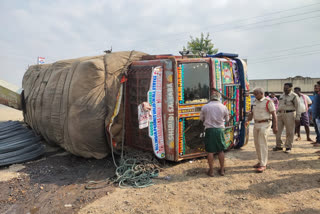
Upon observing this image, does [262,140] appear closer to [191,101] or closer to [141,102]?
[191,101]

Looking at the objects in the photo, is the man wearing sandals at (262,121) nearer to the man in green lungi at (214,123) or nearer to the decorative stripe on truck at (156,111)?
the man in green lungi at (214,123)

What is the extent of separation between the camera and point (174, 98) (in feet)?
15.5

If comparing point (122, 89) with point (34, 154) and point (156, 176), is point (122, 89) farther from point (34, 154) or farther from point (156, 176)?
point (34, 154)

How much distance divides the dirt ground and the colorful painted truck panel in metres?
0.56

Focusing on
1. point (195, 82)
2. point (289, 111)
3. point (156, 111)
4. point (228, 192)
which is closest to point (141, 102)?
point (156, 111)

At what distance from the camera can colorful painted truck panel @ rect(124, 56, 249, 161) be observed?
4734mm

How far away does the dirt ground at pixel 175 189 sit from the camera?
3.48 metres

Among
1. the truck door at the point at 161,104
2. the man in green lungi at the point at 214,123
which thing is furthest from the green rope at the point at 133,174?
the man in green lungi at the point at 214,123

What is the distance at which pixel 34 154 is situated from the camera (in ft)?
19.0

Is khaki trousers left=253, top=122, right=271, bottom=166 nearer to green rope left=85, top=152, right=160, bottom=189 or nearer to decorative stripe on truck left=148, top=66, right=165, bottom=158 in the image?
decorative stripe on truck left=148, top=66, right=165, bottom=158

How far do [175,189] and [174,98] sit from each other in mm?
1765

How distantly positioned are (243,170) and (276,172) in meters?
0.63

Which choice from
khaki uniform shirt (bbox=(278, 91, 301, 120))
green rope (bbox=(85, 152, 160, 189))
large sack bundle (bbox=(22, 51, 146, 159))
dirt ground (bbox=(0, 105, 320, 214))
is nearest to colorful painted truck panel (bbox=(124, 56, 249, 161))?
green rope (bbox=(85, 152, 160, 189))

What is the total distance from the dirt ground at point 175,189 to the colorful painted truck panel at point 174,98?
0.56m
